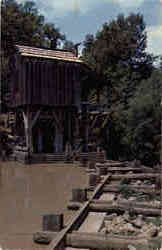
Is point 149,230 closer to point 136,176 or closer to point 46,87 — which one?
point 136,176

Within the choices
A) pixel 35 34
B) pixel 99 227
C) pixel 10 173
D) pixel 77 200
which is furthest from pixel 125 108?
pixel 99 227

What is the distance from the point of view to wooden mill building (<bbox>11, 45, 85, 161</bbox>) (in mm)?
23156

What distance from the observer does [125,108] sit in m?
26.1

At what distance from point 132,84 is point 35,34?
13.7 metres

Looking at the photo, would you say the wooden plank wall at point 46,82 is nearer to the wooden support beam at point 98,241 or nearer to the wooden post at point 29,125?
the wooden post at point 29,125

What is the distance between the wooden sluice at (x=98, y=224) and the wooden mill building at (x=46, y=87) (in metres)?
11.5

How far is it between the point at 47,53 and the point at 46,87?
2.31 m

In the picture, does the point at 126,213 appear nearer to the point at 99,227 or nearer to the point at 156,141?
the point at 99,227

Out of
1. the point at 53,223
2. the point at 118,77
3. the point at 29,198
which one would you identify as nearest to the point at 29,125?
the point at 118,77

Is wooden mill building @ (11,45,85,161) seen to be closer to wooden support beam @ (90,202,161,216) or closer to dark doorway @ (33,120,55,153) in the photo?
dark doorway @ (33,120,55,153)

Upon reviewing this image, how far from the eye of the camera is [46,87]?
77.5 ft

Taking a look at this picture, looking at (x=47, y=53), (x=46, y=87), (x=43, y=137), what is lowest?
(x=43, y=137)

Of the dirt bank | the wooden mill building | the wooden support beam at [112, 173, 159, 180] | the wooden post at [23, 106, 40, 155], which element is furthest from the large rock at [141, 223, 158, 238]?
the wooden post at [23, 106, 40, 155]

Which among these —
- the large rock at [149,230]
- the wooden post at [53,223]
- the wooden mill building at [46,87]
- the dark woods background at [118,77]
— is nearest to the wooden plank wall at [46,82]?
the wooden mill building at [46,87]
